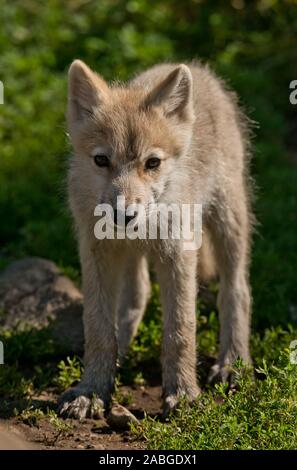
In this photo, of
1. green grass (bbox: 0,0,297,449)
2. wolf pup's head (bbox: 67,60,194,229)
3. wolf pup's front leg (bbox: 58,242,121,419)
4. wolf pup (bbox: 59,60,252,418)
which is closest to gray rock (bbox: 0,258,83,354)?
green grass (bbox: 0,0,297,449)

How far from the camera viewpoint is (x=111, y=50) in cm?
1194

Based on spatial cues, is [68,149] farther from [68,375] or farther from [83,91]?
[68,375]

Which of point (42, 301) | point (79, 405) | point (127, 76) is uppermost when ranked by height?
point (127, 76)

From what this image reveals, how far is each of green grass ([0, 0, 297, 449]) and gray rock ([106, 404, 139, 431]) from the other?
218 mm

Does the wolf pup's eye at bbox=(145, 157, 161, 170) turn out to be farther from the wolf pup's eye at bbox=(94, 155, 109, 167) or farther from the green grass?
the green grass

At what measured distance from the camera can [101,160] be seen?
20.5ft

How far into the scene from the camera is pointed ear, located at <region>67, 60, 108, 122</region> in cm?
646

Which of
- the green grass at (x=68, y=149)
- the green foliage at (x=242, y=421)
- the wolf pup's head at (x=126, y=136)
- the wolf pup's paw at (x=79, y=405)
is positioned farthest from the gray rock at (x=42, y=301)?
the green foliage at (x=242, y=421)

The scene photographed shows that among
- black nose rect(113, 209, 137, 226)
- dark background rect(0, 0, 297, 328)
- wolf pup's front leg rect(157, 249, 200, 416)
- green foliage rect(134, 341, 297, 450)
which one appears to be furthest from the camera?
dark background rect(0, 0, 297, 328)

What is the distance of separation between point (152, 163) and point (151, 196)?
0.76ft

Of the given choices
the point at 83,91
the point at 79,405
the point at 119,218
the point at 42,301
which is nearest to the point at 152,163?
the point at 119,218

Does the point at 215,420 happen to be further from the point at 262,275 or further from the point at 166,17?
the point at 166,17

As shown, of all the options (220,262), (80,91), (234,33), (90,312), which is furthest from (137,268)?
(234,33)

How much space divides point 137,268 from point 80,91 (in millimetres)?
1816
